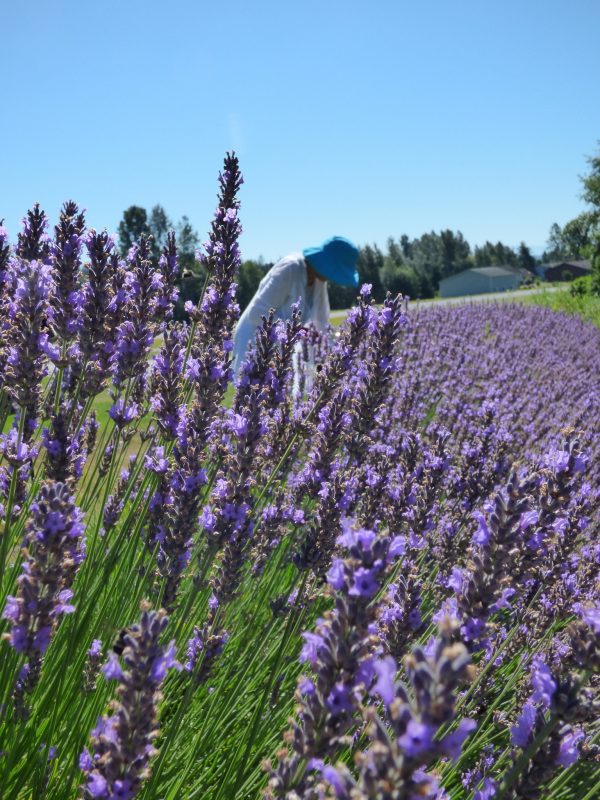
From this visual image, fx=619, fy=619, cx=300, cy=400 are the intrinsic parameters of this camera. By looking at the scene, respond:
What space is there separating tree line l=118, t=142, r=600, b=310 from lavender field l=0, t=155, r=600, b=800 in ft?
1.96

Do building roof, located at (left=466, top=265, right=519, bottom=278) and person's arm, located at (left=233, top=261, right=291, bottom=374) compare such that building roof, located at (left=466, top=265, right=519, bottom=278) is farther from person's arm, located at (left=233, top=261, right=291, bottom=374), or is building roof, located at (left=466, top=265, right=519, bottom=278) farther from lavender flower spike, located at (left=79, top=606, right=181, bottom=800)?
lavender flower spike, located at (left=79, top=606, right=181, bottom=800)

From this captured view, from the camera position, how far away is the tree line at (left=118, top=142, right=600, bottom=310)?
32.0 metres

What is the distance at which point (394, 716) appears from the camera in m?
0.83

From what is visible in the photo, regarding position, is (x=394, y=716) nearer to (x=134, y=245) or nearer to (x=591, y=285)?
(x=134, y=245)

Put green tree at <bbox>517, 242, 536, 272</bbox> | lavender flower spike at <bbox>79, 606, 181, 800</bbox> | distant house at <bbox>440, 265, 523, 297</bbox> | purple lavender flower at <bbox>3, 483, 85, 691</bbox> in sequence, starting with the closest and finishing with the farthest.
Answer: lavender flower spike at <bbox>79, 606, 181, 800</bbox> → purple lavender flower at <bbox>3, 483, 85, 691</bbox> → distant house at <bbox>440, 265, 523, 297</bbox> → green tree at <bbox>517, 242, 536, 272</bbox>

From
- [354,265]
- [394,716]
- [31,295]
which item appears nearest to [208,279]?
[31,295]

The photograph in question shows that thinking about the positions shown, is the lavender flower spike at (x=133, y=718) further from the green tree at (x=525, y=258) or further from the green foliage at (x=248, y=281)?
the green tree at (x=525, y=258)

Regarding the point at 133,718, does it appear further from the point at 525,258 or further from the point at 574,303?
the point at 525,258

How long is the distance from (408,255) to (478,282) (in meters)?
38.3

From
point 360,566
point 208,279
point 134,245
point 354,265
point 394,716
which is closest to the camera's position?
point 394,716

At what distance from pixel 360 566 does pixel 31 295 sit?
1287 millimetres

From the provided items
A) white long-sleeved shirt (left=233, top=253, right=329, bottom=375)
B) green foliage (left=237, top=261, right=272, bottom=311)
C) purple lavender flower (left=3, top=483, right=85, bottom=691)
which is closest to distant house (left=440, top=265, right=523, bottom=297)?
green foliage (left=237, top=261, right=272, bottom=311)

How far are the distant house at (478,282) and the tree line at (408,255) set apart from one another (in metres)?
1.93

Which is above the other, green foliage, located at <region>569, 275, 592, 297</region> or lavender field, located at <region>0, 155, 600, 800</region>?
green foliage, located at <region>569, 275, 592, 297</region>
